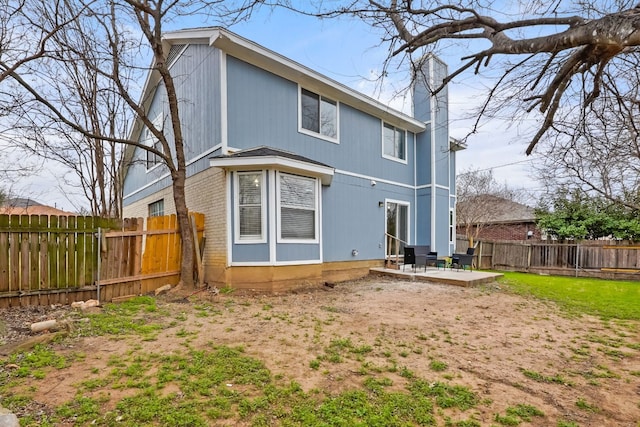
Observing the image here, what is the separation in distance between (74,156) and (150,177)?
3452mm

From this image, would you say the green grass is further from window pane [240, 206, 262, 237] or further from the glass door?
window pane [240, 206, 262, 237]

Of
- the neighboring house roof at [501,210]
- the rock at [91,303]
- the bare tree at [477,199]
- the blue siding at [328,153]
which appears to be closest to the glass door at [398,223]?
the blue siding at [328,153]

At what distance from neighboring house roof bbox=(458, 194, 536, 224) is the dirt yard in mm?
19210

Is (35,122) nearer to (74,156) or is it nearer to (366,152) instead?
(74,156)

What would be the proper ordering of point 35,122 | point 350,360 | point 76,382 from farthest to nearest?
point 35,122, point 350,360, point 76,382

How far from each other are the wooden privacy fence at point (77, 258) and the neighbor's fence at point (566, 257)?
1403 centimetres

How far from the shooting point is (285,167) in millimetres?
7898

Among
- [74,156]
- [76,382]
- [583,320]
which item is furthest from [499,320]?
[74,156]

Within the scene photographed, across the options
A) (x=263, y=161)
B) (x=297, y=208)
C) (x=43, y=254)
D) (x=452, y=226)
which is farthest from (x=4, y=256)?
(x=452, y=226)

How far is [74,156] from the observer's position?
13156 millimetres

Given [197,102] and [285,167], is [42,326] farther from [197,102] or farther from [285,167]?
[197,102]

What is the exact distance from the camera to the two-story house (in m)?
7.81

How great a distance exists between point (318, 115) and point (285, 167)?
2.89m

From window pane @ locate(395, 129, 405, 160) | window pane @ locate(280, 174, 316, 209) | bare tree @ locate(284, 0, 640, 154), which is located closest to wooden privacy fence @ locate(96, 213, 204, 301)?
window pane @ locate(280, 174, 316, 209)
